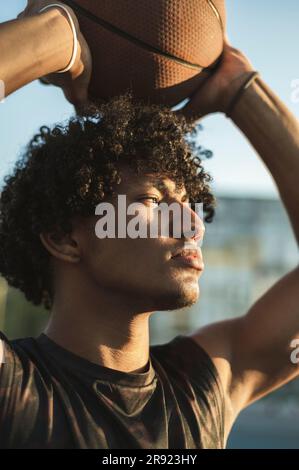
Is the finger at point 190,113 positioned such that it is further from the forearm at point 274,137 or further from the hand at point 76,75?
the hand at point 76,75

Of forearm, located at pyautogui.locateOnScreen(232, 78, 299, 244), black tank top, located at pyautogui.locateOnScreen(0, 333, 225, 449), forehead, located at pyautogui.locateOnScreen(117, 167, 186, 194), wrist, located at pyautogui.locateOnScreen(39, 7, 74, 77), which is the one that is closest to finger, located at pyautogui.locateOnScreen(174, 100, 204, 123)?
forearm, located at pyautogui.locateOnScreen(232, 78, 299, 244)

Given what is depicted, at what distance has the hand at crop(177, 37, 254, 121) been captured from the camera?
2.64 meters

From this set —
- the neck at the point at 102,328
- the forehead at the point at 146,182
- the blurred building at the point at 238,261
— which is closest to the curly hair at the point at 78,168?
the forehead at the point at 146,182

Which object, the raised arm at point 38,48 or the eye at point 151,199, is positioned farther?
the eye at point 151,199

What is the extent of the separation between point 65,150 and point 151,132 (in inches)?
12.2

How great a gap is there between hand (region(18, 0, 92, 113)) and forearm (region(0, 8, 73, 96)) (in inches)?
2.9

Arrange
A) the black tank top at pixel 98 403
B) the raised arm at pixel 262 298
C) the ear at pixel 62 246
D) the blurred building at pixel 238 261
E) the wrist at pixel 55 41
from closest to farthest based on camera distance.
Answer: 1. the black tank top at pixel 98 403
2. the wrist at pixel 55 41
3. the ear at pixel 62 246
4. the raised arm at pixel 262 298
5. the blurred building at pixel 238 261

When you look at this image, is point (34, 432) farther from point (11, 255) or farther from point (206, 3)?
point (206, 3)

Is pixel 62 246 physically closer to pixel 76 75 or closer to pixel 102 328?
pixel 102 328

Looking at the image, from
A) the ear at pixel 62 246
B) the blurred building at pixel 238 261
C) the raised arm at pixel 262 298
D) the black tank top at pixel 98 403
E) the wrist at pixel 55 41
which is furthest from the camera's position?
the blurred building at pixel 238 261

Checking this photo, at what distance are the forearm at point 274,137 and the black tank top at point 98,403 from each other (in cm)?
74

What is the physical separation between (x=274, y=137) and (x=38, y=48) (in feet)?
3.20

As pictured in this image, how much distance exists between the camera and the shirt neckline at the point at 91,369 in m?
2.22

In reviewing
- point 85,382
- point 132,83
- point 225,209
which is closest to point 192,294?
point 85,382
